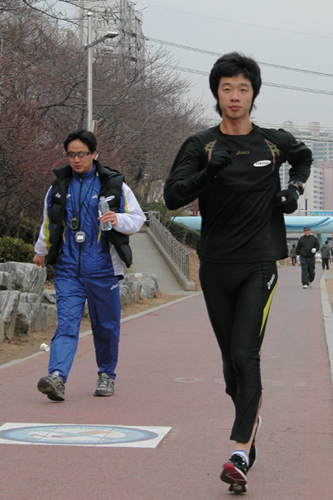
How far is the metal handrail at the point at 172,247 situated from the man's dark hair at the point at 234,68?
20.4 meters

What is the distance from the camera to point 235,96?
4.09m

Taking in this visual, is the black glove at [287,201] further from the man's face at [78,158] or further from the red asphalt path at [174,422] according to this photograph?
the man's face at [78,158]

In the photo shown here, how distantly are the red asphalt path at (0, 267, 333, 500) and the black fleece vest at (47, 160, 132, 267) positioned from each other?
1.18 metres

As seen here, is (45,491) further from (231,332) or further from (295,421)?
(295,421)

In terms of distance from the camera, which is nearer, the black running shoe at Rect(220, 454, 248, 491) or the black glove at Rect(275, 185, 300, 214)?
the black running shoe at Rect(220, 454, 248, 491)

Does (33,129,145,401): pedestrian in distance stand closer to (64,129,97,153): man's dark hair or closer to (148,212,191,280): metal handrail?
(64,129,97,153): man's dark hair

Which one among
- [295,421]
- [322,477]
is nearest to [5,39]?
[295,421]

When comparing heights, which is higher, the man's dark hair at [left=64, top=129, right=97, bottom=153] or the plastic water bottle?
the man's dark hair at [left=64, top=129, right=97, bottom=153]

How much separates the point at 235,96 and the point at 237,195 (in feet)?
1.73

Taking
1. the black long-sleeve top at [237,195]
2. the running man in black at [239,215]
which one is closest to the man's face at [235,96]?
the running man in black at [239,215]

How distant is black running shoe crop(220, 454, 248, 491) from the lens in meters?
3.70

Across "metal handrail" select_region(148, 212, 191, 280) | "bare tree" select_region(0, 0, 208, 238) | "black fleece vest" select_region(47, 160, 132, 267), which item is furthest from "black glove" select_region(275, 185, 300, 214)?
"metal handrail" select_region(148, 212, 191, 280)

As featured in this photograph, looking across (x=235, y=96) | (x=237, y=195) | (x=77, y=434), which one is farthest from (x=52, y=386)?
(x=235, y=96)

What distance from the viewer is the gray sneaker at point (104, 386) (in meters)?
6.34
